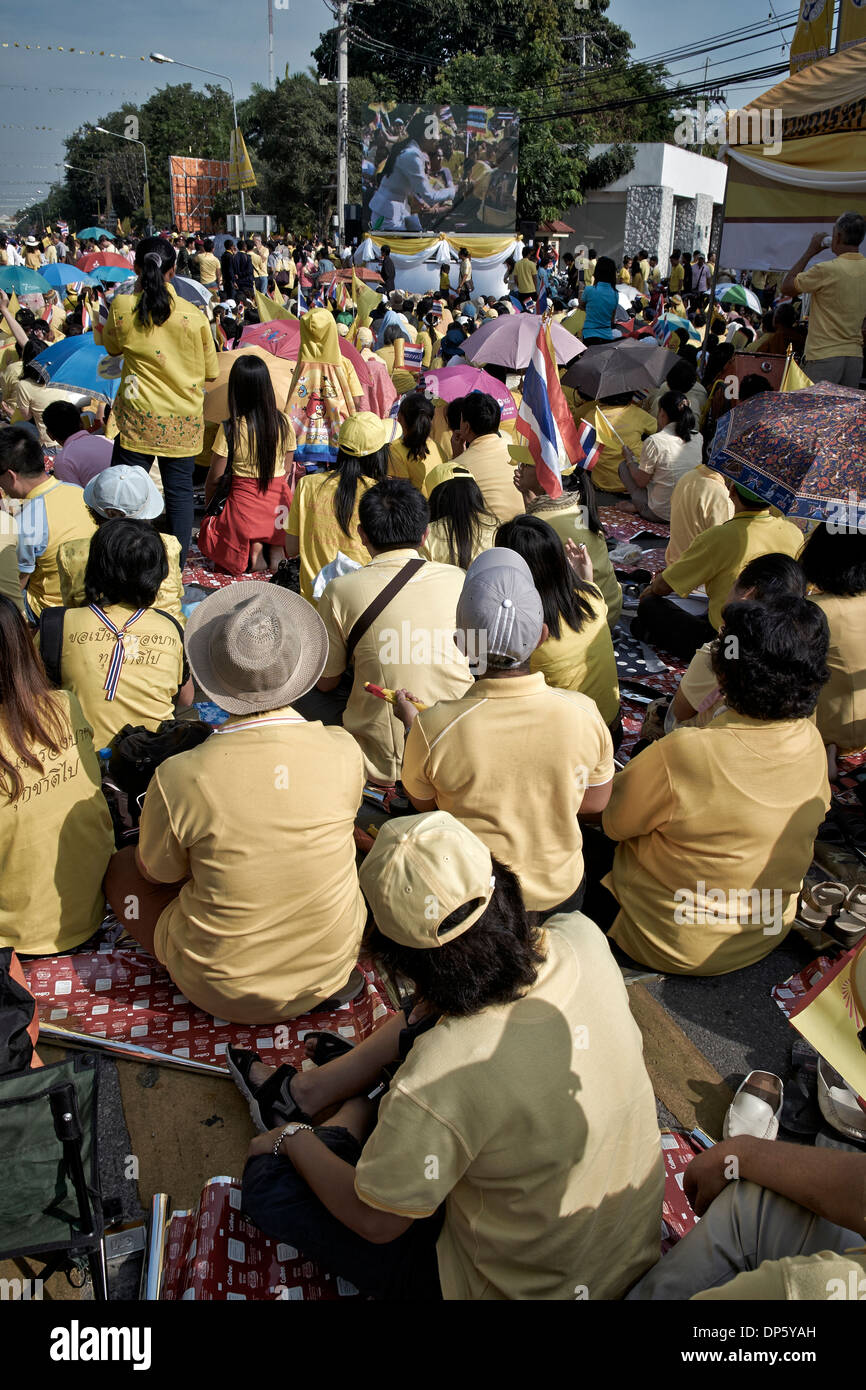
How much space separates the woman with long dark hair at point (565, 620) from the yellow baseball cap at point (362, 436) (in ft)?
5.57

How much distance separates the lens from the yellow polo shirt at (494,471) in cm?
568

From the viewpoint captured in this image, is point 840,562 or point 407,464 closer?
point 840,562

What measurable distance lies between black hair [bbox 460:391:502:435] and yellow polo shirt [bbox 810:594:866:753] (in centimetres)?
253

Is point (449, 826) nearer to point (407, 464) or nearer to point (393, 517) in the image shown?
point (393, 517)

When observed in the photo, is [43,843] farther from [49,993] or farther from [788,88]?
[788,88]

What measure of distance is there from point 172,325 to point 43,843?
13.1ft

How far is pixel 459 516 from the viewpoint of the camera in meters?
4.65

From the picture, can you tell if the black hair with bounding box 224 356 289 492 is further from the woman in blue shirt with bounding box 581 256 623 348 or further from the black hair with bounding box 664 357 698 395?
the woman in blue shirt with bounding box 581 256 623 348

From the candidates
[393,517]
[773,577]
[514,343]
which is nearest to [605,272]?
[514,343]

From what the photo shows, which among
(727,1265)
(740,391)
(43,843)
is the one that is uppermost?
(740,391)

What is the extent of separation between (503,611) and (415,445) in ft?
12.8

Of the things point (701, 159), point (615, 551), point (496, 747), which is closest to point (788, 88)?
point (615, 551)

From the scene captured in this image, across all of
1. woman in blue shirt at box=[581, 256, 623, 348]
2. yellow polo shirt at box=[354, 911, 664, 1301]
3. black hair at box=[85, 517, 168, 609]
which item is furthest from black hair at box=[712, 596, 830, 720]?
woman in blue shirt at box=[581, 256, 623, 348]

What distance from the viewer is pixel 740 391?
739 centimetres
